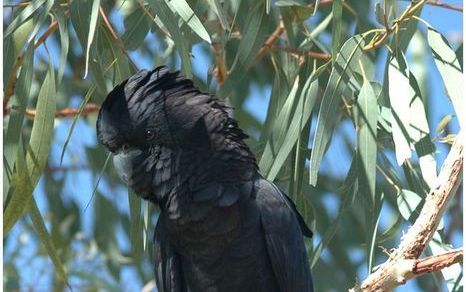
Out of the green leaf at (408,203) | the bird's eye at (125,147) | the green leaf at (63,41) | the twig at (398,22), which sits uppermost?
the green leaf at (63,41)

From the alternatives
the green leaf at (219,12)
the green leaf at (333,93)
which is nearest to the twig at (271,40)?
the green leaf at (333,93)

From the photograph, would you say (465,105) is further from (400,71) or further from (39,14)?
(39,14)

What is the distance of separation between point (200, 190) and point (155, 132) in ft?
0.61

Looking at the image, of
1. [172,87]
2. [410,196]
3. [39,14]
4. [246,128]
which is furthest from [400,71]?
[246,128]

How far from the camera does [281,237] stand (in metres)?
2.71

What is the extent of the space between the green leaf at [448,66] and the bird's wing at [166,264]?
0.80m

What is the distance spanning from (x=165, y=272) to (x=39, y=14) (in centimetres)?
74

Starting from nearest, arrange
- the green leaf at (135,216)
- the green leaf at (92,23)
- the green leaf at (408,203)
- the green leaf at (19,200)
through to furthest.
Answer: the green leaf at (92,23), the green leaf at (19,200), the green leaf at (408,203), the green leaf at (135,216)

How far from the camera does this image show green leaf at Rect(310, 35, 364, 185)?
2645 millimetres

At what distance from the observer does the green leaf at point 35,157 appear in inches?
107

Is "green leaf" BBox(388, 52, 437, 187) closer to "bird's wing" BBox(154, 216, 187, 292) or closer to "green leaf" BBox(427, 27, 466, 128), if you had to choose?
"green leaf" BBox(427, 27, 466, 128)

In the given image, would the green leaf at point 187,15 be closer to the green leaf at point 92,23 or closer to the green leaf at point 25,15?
the green leaf at point 92,23

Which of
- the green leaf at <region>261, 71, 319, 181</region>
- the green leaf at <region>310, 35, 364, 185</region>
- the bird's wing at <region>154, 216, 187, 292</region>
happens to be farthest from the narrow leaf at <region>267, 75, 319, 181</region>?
the bird's wing at <region>154, 216, 187, 292</region>

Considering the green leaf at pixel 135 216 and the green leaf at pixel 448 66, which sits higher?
the green leaf at pixel 448 66
